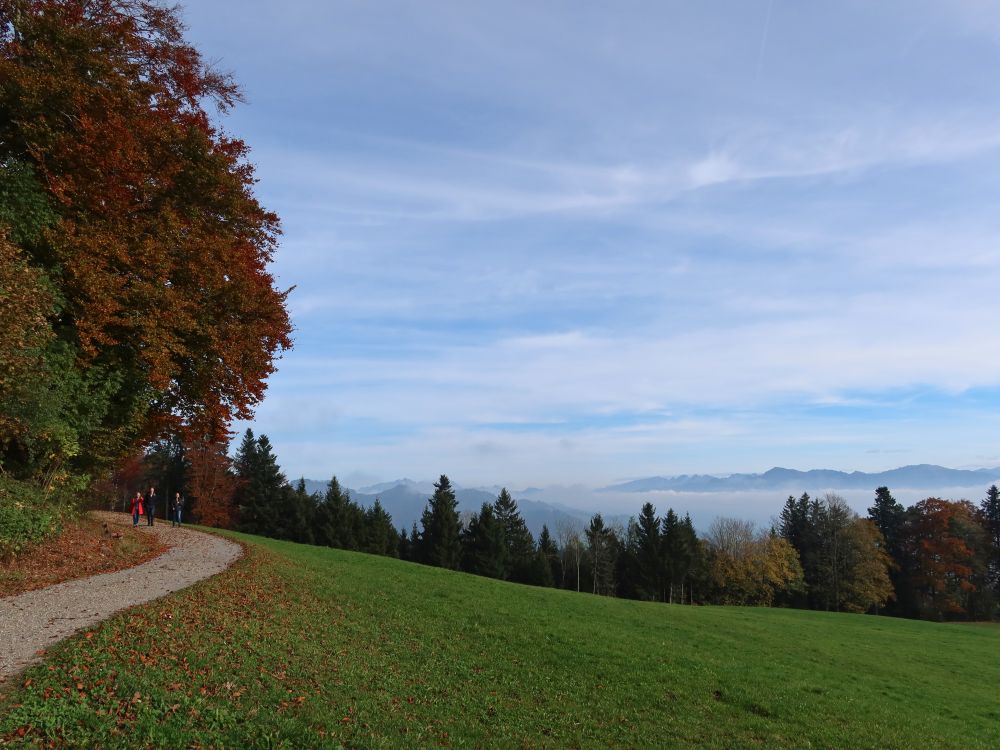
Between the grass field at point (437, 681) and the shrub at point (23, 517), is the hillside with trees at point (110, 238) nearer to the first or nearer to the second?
the shrub at point (23, 517)

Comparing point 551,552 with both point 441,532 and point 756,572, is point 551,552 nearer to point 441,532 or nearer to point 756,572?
point 441,532

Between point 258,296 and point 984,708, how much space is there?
82.8 feet

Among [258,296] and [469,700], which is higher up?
[258,296]

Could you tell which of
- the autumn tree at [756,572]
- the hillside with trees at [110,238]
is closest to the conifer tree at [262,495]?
the hillside with trees at [110,238]

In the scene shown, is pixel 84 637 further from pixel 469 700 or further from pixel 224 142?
pixel 224 142

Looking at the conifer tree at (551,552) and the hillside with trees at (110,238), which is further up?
the hillside with trees at (110,238)

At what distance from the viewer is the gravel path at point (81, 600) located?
9617 mm

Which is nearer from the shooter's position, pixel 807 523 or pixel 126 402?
pixel 126 402

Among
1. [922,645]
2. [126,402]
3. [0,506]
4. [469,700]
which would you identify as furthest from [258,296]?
[922,645]

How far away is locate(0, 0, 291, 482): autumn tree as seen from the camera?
15570mm

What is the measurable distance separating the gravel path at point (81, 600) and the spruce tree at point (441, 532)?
52292 mm

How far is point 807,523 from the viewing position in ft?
260

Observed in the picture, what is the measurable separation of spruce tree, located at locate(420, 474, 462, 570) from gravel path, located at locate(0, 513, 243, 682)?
172ft

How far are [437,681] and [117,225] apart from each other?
1521 cm
